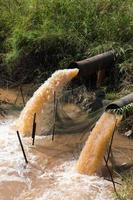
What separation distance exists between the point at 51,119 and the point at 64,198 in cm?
202

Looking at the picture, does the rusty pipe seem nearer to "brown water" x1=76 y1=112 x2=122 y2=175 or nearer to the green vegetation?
the green vegetation

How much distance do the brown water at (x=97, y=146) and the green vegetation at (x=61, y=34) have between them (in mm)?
2440

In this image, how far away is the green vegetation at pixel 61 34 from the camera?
912 centimetres

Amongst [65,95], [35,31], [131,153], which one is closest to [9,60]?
[35,31]

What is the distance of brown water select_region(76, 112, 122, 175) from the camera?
6.40 m

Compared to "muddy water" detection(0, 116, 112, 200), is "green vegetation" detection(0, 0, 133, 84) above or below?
above

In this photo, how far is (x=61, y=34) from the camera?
9.36 m

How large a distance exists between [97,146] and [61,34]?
3528 millimetres

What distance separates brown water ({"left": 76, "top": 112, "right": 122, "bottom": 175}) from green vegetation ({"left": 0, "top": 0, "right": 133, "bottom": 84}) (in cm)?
244

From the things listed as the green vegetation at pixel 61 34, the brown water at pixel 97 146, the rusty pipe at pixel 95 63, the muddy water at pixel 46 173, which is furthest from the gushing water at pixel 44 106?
the brown water at pixel 97 146

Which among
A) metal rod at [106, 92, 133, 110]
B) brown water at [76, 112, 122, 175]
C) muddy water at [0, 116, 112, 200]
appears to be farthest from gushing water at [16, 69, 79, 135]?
metal rod at [106, 92, 133, 110]

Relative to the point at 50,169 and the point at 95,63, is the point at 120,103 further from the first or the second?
the point at 95,63

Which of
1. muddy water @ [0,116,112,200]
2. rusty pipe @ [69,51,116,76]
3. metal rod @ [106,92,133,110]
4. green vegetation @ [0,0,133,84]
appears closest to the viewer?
muddy water @ [0,116,112,200]

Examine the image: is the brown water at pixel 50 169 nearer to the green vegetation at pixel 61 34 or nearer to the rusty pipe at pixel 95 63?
the rusty pipe at pixel 95 63
